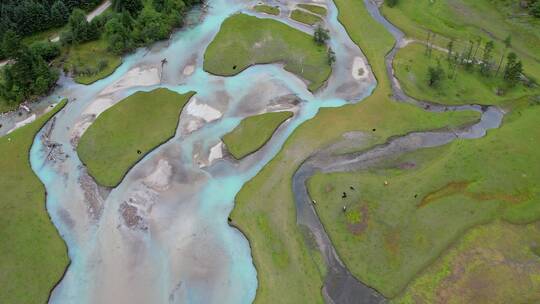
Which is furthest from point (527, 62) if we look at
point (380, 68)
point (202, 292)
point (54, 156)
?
point (54, 156)

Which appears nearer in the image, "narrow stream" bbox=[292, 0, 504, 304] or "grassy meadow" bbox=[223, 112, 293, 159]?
"narrow stream" bbox=[292, 0, 504, 304]

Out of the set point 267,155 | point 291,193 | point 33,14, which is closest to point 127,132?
point 267,155

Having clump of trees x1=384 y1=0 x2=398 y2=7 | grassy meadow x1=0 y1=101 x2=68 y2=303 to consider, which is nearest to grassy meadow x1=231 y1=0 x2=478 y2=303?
clump of trees x1=384 y1=0 x2=398 y2=7

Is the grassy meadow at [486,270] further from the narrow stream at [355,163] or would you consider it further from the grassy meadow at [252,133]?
the grassy meadow at [252,133]

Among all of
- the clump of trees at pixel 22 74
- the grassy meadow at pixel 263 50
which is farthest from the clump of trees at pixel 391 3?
the clump of trees at pixel 22 74

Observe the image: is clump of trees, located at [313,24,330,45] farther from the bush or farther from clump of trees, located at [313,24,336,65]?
the bush

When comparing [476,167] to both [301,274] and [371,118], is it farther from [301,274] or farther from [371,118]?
[301,274]
